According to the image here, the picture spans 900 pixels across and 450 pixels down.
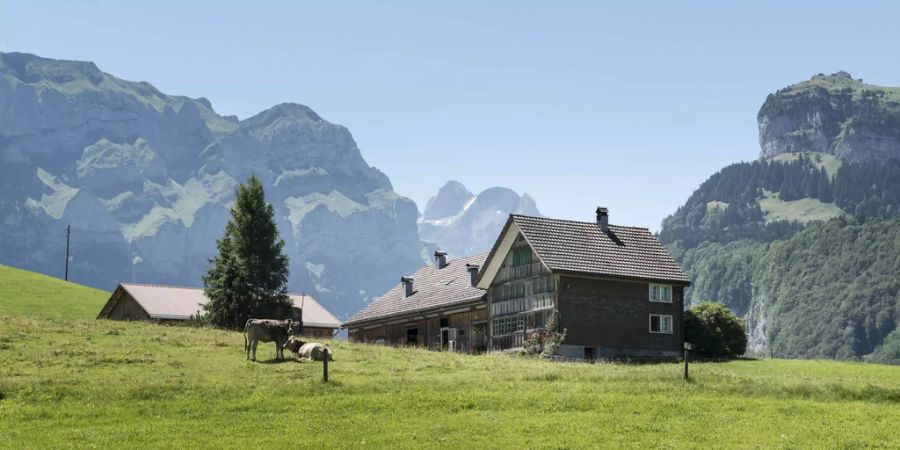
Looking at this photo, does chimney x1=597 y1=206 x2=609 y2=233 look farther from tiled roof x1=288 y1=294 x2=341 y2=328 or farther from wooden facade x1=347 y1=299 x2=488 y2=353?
tiled roof x1=288 y1=294 x2=341 y2=328

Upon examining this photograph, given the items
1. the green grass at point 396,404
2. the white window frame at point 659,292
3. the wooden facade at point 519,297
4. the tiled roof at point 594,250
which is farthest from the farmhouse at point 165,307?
the green grass at point 396,404

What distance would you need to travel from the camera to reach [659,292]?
240ft

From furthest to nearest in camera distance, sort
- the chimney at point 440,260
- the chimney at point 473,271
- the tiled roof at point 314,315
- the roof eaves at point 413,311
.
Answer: the chimney at point 440,260, the tiled roof at point 314,315, the chimney at point 473,271, the roof eaves at point 413,311

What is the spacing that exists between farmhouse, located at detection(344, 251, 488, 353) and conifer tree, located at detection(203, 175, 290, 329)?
35.2 ft

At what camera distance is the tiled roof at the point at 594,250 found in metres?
70.6

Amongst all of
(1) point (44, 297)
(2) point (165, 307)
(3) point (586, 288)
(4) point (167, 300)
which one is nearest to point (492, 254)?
(3) point (586, 288)

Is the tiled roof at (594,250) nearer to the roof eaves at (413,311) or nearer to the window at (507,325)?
the window at (507,325)

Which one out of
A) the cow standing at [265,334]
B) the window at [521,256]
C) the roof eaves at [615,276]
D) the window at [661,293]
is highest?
the window at [521,256]

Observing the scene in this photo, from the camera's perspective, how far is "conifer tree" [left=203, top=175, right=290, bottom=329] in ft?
250

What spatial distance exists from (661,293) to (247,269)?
27229 millimetres

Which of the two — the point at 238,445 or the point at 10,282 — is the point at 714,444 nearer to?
the point at 238,445

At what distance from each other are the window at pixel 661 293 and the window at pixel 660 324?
1094 mm

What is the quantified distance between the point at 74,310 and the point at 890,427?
2961 inches

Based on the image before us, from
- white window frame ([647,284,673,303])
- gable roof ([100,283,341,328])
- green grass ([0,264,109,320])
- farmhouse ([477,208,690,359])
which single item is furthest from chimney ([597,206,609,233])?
green grass ([0,264,109,320])
